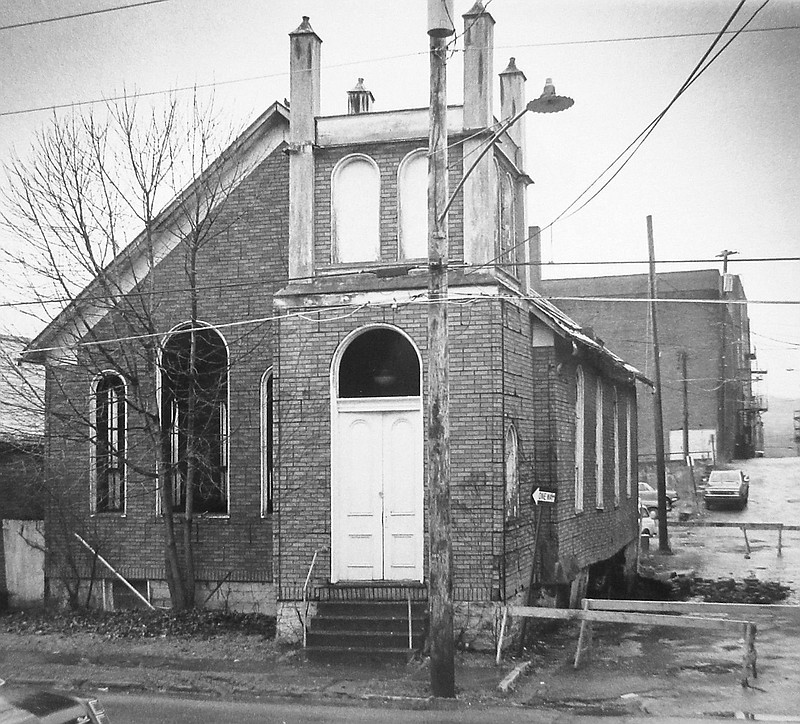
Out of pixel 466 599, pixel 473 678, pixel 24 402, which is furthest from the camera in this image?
pixel 24 402

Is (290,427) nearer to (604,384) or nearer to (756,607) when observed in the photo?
(756,607)

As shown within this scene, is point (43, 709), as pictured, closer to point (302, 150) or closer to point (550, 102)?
point (550, 102)

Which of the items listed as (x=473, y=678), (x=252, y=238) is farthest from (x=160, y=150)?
(x=473, y=678)

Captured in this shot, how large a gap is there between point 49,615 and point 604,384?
1151cm

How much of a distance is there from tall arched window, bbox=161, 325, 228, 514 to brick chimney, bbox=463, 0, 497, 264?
467cm

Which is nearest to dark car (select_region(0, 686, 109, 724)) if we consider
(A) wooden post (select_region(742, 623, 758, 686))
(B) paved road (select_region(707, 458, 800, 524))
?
(A) wooden post (select_region(742, 623, 758, 686))

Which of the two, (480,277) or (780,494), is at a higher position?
(480,277)

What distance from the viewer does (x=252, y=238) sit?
52.8ft

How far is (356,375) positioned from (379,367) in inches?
13.4

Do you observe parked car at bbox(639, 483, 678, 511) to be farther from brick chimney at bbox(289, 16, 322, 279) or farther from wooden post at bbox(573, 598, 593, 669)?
brick chimney at bbox(289, 16, 322, 279)

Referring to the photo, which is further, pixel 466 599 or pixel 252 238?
pixel 252 238

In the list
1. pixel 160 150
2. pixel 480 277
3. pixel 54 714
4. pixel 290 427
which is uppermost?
pixel 160 150

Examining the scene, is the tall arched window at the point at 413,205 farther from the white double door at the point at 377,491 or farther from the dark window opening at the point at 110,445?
the dark window opening at the point at 110,445

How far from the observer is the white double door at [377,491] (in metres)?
13.8
